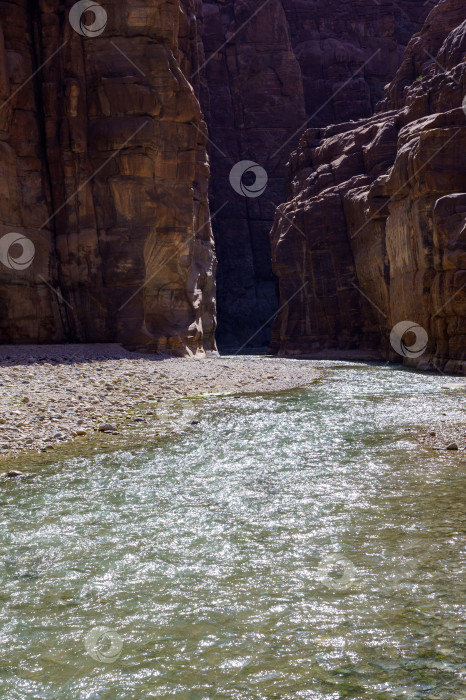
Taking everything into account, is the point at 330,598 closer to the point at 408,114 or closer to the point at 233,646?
the point at 233,646

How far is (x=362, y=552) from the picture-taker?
6.30m

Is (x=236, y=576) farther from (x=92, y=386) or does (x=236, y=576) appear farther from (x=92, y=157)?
(x=92, y=157)

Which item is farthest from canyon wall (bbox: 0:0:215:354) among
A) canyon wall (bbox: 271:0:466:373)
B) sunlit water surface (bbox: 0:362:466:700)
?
sunlit water surface (bbox: 0:362:466:700)

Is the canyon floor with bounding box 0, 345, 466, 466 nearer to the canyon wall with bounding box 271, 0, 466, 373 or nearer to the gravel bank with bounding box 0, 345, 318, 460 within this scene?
the gravel bank with bounding box 0, 345, 318, 460

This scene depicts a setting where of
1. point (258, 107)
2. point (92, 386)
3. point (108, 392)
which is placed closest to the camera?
point (108, 392)

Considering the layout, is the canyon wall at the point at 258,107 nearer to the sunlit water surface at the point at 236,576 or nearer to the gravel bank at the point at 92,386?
the gravel bank at the point at 92,386

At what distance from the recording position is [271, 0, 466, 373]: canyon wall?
27.6 metres

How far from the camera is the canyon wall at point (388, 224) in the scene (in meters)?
27.6

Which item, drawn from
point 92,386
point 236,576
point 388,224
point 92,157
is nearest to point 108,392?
point 92,386

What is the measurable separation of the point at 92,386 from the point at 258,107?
2273 inches

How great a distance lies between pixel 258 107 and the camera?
6956 cm

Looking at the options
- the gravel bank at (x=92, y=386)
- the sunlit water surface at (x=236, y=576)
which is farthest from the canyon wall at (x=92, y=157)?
the sunlit water surface at (x=236, y=576)

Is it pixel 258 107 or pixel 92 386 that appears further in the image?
pixel 258 107

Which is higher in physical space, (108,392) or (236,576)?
(108,392)
